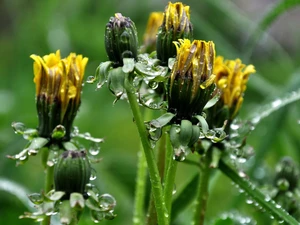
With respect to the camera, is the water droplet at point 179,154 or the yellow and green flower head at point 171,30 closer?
the water droplet at point 179,154

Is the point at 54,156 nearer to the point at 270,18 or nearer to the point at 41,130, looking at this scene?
the point at 41,130

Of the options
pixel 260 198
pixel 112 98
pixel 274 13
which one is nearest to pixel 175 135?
pixel 260 198

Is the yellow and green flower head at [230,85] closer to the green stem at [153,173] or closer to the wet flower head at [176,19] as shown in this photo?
the wet flower head at [176,19]

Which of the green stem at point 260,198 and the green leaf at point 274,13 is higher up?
the green leaf at point 274,13

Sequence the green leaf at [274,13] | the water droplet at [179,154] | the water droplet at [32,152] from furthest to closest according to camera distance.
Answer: the green leaf at [274,13] → the water droplet at [32,152] → the water droplet at [179,154]

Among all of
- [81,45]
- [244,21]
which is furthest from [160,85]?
[81,45]

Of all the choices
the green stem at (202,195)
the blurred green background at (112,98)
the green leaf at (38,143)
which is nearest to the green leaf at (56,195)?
the green leaf at (38,143)

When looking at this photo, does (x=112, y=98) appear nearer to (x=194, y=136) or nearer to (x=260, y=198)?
(x=260, y=198)
